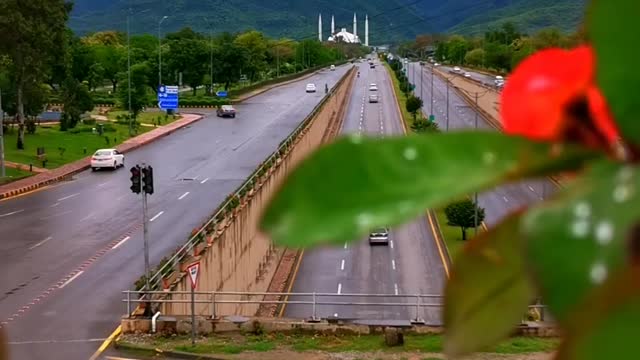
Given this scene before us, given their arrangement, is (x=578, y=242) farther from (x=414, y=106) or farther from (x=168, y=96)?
(x=414, y=106)

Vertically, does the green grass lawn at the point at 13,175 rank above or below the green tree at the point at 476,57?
below

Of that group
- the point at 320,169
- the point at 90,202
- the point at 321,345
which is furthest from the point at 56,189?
the point at 320,169

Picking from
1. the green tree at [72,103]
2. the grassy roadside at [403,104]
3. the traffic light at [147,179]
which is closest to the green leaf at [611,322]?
the traffic light at [147,179]

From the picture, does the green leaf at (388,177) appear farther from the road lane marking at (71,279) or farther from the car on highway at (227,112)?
the car on highway at (227,112)

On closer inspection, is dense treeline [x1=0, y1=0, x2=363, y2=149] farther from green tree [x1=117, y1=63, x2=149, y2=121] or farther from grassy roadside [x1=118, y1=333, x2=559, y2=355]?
grassy roadside [x1=118, y1=333, x2=559, y2=355]

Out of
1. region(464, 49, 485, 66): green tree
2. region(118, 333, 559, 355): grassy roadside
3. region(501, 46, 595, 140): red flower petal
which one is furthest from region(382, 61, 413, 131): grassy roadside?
region(501, 46, 595, 140): red flower petal

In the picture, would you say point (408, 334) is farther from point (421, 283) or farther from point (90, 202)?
point (90, 202)
